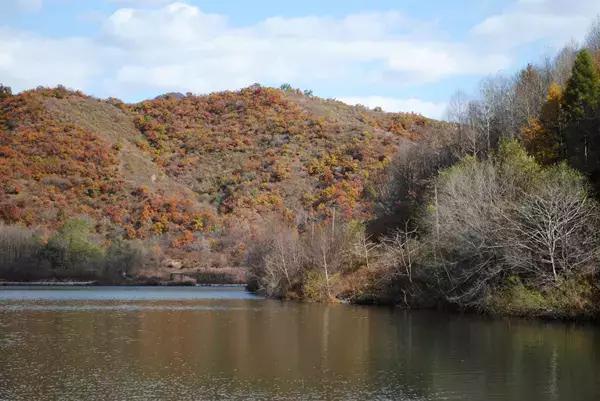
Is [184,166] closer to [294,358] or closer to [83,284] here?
[83,284]

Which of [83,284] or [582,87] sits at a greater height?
[582,87]

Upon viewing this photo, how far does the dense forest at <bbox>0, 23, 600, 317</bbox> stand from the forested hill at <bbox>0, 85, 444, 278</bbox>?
14.7 inches

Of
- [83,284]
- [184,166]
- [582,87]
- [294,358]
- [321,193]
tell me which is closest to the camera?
[294,358]

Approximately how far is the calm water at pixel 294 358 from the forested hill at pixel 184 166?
54868 millimetres

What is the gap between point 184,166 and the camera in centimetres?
14062

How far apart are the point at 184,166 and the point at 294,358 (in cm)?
11105

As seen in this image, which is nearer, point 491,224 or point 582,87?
point 491,224

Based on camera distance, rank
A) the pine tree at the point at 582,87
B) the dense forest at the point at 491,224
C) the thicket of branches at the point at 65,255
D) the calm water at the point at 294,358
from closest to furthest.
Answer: the calm water at the point at 294,358 < the dense forest at the point at 491,224 < the pine tree at the point at 582,87 < the thicket of branches at the point at 65,255

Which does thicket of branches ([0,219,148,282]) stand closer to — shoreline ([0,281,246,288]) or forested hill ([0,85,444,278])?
shoreline ([0,281,246,288])

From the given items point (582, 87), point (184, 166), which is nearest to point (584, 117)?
point (582, 87)

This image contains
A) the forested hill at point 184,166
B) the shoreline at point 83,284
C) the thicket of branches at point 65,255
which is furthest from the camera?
the forested hill at point 184,166

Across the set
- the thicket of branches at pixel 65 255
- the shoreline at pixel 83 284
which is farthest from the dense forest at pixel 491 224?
the thicket of branches at pixel 65 255

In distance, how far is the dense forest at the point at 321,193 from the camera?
48406mm

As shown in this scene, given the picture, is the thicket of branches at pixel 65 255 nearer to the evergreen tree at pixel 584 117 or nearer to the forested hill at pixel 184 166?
the forested hill at pixel 184 166
